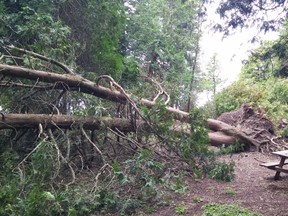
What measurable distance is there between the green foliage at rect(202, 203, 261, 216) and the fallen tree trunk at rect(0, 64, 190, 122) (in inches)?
97.9

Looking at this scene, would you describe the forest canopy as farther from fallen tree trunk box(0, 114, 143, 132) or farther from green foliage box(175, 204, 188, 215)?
green foliage box(175, 204, 188, 215)

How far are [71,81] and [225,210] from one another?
11.2ft

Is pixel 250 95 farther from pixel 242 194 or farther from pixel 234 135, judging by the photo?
pixel 242 194

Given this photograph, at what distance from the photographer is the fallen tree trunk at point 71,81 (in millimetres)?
5160

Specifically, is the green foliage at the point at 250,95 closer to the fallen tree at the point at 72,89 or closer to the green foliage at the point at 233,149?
the green foliage at the point at 233,149

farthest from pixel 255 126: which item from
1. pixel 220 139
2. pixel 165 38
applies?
pixel 165 38

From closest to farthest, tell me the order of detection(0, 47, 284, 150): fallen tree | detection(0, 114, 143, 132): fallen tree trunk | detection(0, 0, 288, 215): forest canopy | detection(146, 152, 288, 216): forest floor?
detection(146, 152, 288, 216): forest floor < detection(0, 0, 288, 215): forest canopy < detection(0, 114, 143, 132): fallen tree trunk < detection(0, 47, 284, 150): fallen tree

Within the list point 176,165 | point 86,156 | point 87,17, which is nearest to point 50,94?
point 86,156

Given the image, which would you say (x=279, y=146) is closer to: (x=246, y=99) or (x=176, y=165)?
(x=176, y=165)

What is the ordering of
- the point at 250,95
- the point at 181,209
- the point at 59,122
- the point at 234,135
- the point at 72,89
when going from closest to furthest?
the point at 181,209, the point at 59,122, the point at 72,89, the point at 234,135, the point at 250,95

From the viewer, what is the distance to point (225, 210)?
3812mm

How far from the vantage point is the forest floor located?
3980mm

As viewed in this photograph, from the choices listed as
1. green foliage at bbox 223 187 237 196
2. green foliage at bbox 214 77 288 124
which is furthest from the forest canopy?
green foliage at bbox 214 77 288 124

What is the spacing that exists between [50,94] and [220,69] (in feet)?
79.3
